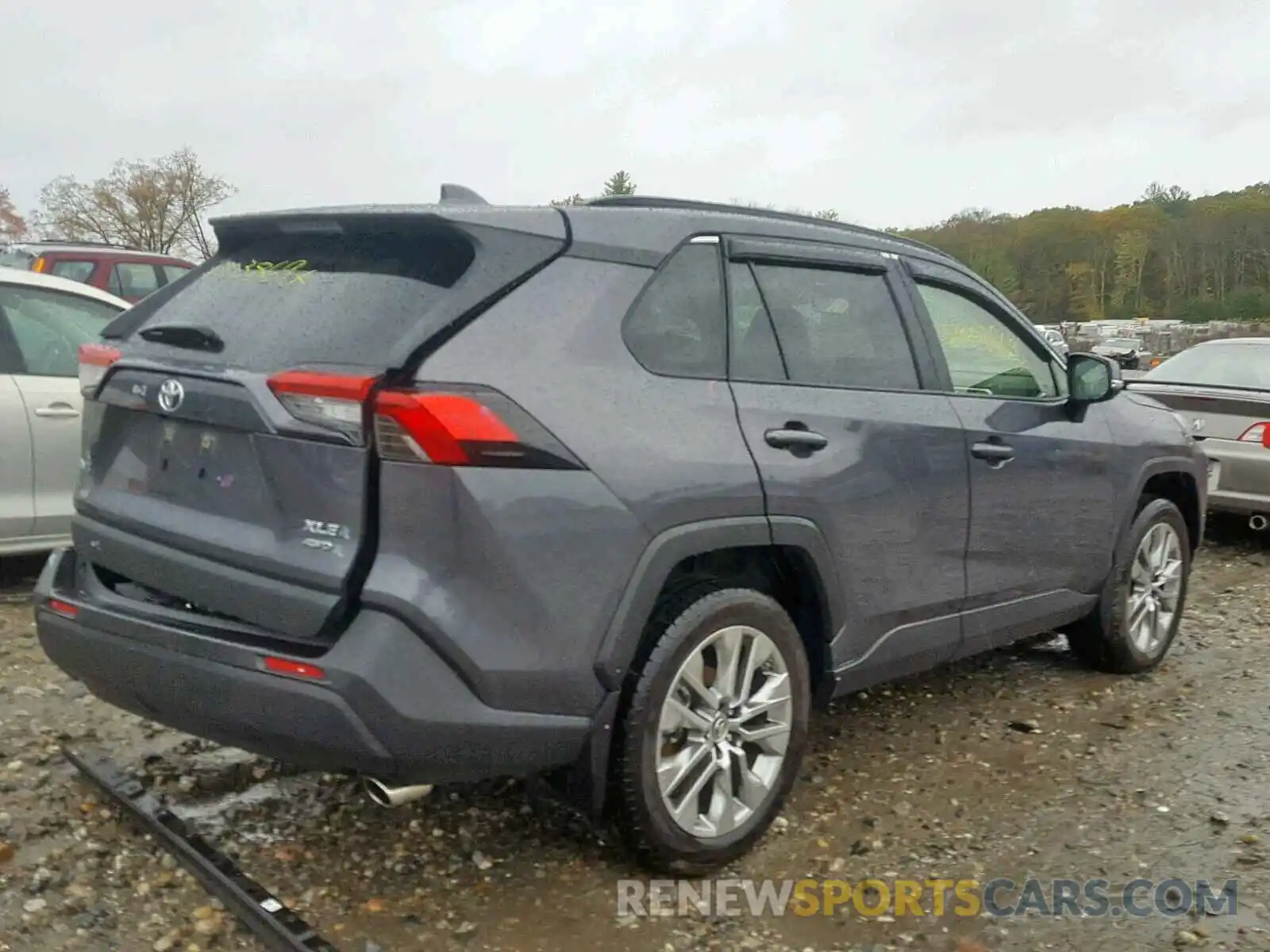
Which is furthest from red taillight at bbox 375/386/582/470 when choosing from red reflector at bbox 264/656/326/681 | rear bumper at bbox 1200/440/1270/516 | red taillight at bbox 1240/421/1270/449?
red taillight at bbox 1240/421/1270/449

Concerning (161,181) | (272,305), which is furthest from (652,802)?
(161,181)

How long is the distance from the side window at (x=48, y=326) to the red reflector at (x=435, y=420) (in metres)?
3.60

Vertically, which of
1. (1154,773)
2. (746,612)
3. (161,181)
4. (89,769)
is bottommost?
(1154,773)

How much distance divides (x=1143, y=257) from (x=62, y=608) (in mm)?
82073

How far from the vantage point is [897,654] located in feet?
12.2

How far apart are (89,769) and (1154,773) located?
136 inches

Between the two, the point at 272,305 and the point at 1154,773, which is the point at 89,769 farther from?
the point at 1154,773

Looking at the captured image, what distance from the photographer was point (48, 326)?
225 inches

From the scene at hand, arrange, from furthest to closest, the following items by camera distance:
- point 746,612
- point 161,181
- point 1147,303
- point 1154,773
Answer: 1. point 1147,303
2. point 161,181
3. point 1154,773
4. point 746,612

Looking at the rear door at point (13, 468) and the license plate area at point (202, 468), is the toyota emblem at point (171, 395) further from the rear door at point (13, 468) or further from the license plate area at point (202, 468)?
the rear door at point (13, 468)

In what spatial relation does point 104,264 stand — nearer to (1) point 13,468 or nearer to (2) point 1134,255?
(1) point 13,468

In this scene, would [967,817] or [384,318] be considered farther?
[967,817]

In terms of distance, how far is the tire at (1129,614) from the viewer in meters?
4.84

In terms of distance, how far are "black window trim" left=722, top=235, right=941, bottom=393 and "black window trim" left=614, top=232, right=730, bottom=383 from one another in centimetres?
1
